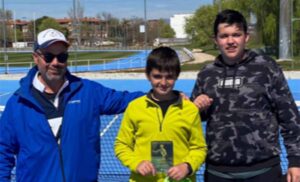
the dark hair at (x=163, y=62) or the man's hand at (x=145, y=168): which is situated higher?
the dark hair at (x=163, y=62)

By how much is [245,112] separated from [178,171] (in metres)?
0.57

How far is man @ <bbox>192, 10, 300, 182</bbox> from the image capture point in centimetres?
322

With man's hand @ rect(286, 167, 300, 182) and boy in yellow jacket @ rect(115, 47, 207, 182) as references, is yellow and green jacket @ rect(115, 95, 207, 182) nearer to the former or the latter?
boy in yellow jacket @ rect(115, 47, 207, 182)

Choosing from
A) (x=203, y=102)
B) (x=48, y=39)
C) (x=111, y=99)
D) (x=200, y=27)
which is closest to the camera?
(x=48, y=39)

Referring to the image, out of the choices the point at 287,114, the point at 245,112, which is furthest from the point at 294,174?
the point at 245,112

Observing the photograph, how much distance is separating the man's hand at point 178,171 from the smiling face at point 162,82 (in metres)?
0.43

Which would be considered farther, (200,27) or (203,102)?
(200,27)

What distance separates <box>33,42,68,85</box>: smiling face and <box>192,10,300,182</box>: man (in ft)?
2.79

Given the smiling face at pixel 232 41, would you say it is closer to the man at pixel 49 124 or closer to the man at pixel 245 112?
the man at pixel 245 112

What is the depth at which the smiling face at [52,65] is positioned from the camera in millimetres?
3050

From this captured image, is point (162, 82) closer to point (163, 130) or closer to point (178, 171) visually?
point (163, 130)

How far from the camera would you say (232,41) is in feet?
10.5

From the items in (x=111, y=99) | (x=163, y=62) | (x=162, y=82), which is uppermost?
(x=163, y=62)

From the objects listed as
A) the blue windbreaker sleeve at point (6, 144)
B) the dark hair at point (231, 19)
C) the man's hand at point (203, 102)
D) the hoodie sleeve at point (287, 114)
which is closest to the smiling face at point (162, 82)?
the man's hand at point (203, 102)
